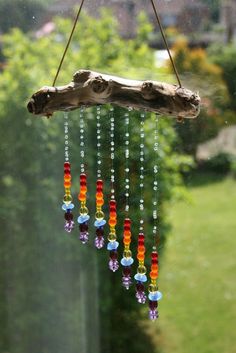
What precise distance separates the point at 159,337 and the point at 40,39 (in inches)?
37.6

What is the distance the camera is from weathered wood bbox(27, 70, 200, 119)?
1020 millimetres

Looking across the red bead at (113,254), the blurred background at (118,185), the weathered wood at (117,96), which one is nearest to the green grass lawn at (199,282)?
the blurred background at (118,185)

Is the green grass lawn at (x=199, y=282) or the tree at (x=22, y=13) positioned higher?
the tree at (x=22, y=13)

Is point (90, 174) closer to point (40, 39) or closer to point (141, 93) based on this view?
point (40, 39)

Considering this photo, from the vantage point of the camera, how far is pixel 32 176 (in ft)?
5.95

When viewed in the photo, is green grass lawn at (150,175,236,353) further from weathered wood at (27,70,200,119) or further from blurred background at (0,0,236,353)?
weathered wood at (27,70,200,119)

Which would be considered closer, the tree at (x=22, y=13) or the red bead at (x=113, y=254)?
the red bead at (x=113, y=254)

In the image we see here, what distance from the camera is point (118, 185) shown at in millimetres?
1650

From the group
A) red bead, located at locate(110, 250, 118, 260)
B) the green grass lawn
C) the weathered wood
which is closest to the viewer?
the weathered wood

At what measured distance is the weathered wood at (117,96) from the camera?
102cm

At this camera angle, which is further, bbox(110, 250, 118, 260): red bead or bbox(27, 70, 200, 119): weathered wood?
bbox(110, 250, 118, 260): red bead

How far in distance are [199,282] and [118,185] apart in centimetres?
43

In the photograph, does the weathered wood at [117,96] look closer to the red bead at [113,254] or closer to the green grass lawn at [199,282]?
the red bead at [113,254]

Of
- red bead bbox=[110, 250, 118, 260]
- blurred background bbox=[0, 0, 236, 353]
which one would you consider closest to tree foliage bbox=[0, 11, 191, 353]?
blurred background bbox=[0, 0, 236, 353]
